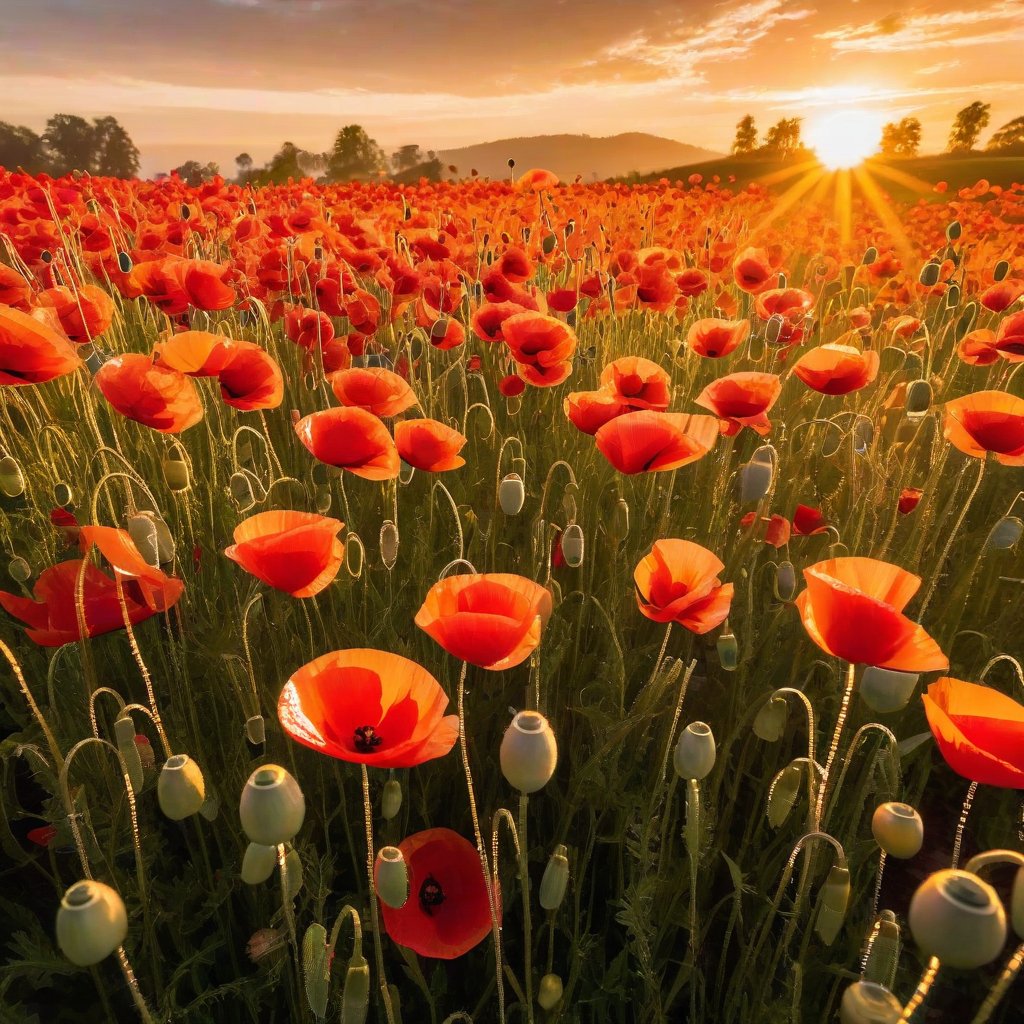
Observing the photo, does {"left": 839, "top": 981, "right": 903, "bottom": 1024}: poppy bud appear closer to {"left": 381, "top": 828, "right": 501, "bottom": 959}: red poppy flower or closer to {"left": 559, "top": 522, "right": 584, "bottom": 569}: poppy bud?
{"left": 381, "top": 828, "right": 501, "bottom": 959}: red poppy flower

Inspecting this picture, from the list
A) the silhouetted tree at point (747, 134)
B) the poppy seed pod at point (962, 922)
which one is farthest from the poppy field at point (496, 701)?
the silhouetted tree at point (747, 134)

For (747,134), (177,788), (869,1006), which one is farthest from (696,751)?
(747,134)

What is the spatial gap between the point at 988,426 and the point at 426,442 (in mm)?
1276

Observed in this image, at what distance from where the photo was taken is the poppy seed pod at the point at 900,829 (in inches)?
33.4

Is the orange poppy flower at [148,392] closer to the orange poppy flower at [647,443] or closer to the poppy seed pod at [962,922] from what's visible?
the orange poppy flower at [647,443]

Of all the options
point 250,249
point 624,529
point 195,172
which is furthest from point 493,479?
point 195,172

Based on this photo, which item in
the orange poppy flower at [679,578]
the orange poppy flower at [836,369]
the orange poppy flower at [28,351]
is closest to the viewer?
the orange poppy flower at [679,578]

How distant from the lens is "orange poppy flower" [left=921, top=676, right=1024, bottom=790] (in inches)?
35.5

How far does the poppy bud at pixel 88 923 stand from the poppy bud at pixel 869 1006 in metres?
0.71

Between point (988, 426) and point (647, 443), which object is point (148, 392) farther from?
point (988, 426)

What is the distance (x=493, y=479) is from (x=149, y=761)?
1418 mm

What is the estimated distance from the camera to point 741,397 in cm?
188

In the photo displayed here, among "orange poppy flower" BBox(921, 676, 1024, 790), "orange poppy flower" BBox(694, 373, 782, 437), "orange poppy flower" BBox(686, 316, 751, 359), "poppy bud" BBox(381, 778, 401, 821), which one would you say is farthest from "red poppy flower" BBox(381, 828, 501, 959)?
"orange poppy flower" BBox(686, 316, 751, 359)

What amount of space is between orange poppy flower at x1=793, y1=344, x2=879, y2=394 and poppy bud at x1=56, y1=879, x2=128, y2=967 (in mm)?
1996
